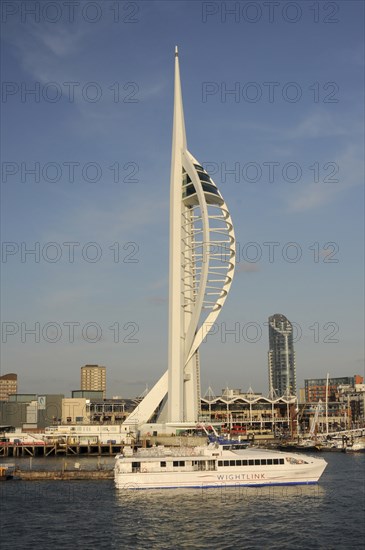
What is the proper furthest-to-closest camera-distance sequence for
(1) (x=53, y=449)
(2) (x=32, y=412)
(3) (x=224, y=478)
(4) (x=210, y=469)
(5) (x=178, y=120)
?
(2) (x=32, y=412) → (1) (x=53, y=449) → (5) (x=178, y=120) → (4) (x=210, y=469) → (3) (x=224, y=478)

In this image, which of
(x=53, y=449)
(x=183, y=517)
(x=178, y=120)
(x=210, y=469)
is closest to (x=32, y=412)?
(x=53, y=449)

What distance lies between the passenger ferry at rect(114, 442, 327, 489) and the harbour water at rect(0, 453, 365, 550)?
113 cm

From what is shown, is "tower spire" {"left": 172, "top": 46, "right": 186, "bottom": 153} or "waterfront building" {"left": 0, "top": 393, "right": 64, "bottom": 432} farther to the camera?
"waterfront building" {"left": 0, "top": 393, "right": 64, "bottom": 432}

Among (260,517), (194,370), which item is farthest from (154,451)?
(194,370)

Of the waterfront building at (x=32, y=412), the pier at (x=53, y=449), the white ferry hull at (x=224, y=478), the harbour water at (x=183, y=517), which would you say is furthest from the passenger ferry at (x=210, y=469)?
the waterfront building at (x=32, y=412)

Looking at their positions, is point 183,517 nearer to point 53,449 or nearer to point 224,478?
point 224,478

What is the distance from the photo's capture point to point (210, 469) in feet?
199

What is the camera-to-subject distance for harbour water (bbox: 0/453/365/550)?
4075 centimetres

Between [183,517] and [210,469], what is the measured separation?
13512mm

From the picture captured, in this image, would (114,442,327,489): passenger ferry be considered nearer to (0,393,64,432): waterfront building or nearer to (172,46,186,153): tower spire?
(172,46,186,153): tower spire

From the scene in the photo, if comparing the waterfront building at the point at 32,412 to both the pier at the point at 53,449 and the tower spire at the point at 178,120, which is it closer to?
the pier at the point at 53,449

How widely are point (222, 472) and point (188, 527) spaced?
16568mm

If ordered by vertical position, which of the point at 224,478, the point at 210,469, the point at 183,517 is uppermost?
the point at 210,469

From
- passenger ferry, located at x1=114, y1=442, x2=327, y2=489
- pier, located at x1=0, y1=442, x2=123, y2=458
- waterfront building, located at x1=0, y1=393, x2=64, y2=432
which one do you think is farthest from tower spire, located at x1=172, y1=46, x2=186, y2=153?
waterfront building, located at x1=0, y1=393, x2=64, y2=432
